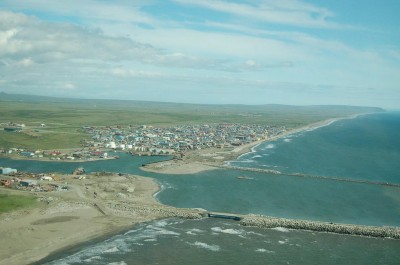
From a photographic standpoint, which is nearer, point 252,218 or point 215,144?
point 252,218

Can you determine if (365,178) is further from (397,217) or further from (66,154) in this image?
(66,154)

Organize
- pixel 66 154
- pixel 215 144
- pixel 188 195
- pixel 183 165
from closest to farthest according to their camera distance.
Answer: pixel 188 195 < pixel 183 165 < pixel 66 154 < pixel 215 144

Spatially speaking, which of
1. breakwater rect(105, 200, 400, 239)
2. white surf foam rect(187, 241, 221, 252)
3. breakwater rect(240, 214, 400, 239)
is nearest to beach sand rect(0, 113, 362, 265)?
breakwater rect(105, 200, 400, 239)

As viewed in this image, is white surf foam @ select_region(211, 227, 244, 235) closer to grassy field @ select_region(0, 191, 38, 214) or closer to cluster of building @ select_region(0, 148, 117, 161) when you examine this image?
grassy field @ select_region(0, 191, 38, 214)

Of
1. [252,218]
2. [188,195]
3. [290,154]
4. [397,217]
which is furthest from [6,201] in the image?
[290,154]

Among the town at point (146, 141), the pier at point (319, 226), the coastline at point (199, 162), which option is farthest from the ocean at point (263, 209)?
the town at point (146, 141)

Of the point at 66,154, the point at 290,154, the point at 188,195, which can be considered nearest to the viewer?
the point at 188,195
